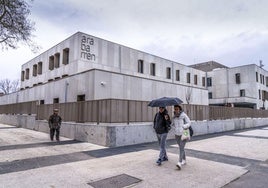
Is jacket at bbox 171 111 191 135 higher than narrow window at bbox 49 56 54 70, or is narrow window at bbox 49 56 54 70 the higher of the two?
narrow window at bbox 49 56 54 70

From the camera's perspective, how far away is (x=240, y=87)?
1662 inches

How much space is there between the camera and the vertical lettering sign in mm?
22609

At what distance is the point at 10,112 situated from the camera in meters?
26.4

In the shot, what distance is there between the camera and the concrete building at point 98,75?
657 inches

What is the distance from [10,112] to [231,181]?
27.9 m

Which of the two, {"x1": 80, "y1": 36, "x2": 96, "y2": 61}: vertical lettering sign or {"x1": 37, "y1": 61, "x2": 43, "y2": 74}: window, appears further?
{"x1": 37, "y1": 61, "x2": 43, "y2": 74}: window

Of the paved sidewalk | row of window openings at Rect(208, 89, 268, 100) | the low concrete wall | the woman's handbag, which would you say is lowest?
the paved sidewalk

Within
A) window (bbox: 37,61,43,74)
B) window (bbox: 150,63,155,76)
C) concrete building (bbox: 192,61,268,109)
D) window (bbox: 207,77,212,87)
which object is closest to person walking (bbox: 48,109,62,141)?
window (bbox: 150,63,155,76)

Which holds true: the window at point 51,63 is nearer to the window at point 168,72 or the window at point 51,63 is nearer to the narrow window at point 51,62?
the narrow window at point 51,62

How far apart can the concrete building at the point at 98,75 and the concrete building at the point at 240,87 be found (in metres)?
11.4

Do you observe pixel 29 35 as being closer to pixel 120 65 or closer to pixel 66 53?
pixel 66 53

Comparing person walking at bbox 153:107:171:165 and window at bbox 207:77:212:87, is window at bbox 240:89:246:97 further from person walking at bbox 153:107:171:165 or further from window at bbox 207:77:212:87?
person walking at bbox 153:107:171:165

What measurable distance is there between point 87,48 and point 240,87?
109 ft

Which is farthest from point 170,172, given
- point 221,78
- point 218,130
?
point 221,78
